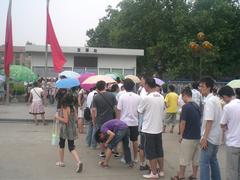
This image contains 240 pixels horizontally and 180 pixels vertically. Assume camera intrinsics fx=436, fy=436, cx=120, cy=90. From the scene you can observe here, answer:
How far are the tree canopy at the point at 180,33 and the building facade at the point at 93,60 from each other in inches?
221

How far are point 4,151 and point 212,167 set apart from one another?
18.7 ft

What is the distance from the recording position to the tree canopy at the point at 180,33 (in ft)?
133

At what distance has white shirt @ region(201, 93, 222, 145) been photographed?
673 cm

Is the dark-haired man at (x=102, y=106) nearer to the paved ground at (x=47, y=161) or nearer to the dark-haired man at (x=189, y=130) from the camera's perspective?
the paved ground at (x=47, y=161)

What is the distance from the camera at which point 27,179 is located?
7949 millimetres

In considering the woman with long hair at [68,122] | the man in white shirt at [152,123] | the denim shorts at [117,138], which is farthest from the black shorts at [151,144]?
the woman with long hair at [68,122]

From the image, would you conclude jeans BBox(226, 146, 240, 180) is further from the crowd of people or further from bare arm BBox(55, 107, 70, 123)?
bare arm BBox(55, 107, 70, 123)

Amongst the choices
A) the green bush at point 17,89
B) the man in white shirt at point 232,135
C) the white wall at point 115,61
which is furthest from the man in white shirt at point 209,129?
the white wall at point 115,61

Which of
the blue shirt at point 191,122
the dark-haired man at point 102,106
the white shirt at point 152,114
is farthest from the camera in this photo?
the dark-haired man at point 102,106

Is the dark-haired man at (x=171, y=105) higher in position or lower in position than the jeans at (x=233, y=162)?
higher

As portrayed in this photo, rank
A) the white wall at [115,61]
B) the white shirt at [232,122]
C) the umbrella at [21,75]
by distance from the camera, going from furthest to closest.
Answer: the white wall at [115,61] < the umbrella at [21,75] < the white shirt at [232,122]

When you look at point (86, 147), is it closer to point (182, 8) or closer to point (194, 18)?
point (194, 18)

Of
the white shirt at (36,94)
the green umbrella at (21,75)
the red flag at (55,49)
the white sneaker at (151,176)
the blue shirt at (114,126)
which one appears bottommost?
the white sneaker at (151,176)

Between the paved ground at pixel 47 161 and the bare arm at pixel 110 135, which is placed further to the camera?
the bare arm at pixel 110 135
